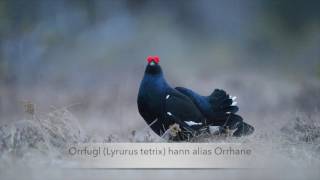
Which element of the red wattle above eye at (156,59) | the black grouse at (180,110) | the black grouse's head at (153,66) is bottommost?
the black grouse at (180,110)

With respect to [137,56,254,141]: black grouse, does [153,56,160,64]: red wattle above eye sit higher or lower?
higher

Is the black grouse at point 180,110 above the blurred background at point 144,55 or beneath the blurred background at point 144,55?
beneath

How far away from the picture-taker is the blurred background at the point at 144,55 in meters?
5.16

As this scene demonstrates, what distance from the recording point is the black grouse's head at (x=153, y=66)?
5.16 m

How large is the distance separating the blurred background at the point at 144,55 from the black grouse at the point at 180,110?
7 centimetres

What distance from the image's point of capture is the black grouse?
5125 millimetres

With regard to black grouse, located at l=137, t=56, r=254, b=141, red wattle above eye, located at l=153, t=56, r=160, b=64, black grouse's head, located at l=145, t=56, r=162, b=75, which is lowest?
black grouse, located at l=137, t=56, r=254, b=141

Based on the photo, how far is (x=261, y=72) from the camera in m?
5.18

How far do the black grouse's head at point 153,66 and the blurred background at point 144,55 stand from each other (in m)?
0.05

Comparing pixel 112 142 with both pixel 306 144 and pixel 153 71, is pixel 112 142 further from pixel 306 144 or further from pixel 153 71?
pixel 306 144

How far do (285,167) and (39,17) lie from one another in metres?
2.41

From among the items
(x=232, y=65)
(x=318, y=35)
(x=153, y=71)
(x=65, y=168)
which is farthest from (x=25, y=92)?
(x=318, y=35)

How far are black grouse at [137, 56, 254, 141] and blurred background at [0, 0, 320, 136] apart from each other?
0.22 feet

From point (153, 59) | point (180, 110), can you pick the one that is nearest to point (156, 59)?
point (153, 59)
